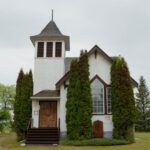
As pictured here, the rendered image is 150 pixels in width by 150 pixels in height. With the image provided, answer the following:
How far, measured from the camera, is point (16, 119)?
23.4 metres

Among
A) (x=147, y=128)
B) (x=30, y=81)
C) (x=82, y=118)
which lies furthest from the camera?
(x=147, y=128)

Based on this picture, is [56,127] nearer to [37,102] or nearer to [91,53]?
[37,102]

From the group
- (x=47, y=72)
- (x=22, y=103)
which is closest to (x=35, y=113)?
(x=22, y=103)

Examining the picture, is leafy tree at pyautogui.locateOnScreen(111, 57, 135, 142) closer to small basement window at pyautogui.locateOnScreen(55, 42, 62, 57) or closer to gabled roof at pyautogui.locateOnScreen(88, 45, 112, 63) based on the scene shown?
gabled roof at pyautogui.locateOnScreen(88, 45, 112, 63)

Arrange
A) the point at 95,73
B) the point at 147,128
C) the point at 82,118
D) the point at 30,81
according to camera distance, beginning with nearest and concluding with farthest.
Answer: the point at 82,118 < the point at 95,73 < the point at 30,81 < the point at 147,128

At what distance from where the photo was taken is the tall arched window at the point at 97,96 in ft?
72.1

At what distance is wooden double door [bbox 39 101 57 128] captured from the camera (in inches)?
922

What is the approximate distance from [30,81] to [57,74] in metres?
2.28

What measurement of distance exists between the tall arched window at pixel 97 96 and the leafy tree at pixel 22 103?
5448 millimetres

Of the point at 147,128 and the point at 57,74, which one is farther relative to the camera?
the point at 147,128

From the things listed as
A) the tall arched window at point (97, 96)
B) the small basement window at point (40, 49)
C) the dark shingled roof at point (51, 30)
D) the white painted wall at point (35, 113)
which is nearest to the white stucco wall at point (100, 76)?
the tall arched window at point (97, 96)

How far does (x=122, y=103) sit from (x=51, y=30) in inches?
387

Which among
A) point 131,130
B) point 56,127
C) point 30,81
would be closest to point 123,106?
point 131,130

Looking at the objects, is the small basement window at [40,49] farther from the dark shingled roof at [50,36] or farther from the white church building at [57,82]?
the dark shingled roof at [50,36]
